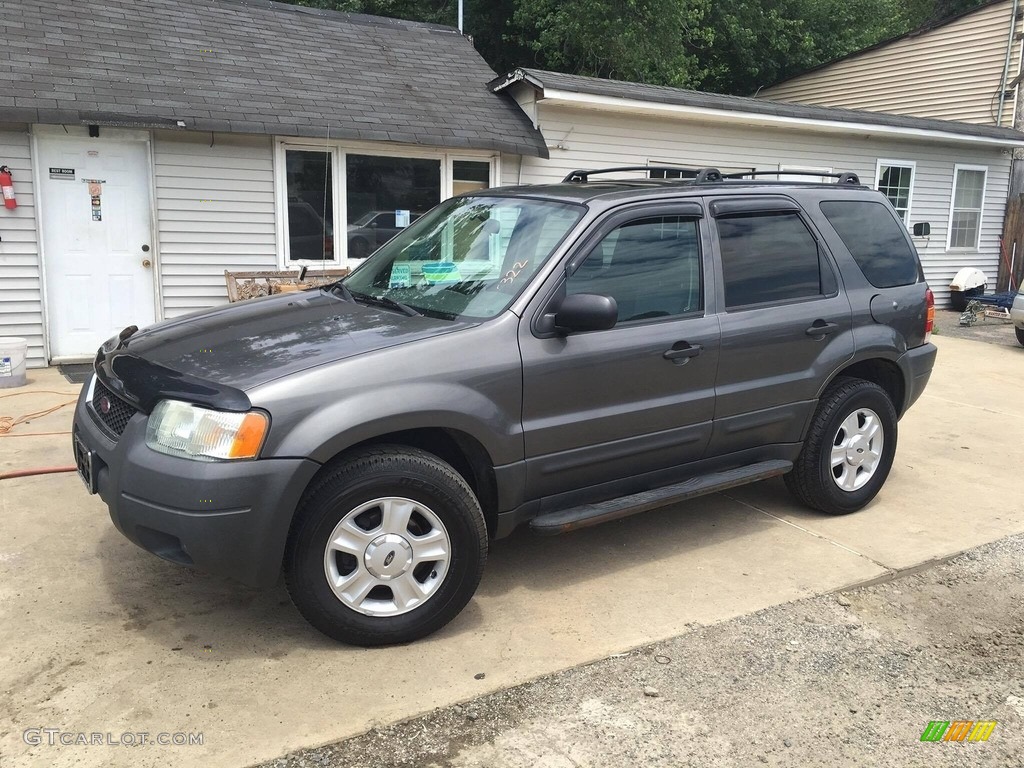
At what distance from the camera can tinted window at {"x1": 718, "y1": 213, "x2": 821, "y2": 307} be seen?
4285mm

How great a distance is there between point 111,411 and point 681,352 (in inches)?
99.8

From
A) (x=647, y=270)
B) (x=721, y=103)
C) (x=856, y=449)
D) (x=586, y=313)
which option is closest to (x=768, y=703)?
(x=586, y=313)

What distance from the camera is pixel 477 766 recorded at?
8.75 feet

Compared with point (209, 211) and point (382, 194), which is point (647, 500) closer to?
point (209, 211)

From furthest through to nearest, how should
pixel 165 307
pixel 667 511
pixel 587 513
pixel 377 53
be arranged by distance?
pixel 377 53 → pixel 165 307 → pixel 667 511 → pixel 587 513

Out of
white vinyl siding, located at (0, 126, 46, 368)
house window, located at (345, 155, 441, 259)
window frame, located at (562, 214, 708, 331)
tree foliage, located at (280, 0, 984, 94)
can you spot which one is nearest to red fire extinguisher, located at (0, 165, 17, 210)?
white vinyl siding, located at (0, 126, 46, 368)

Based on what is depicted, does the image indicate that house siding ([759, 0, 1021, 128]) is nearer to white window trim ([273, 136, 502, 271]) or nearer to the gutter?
the gutter

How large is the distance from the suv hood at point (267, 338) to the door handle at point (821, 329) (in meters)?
2.05

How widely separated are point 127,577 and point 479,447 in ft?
5.96

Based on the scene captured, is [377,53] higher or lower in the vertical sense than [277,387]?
higher

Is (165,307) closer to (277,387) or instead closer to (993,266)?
(277,387)

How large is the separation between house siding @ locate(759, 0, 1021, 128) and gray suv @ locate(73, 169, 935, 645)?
14066 mm

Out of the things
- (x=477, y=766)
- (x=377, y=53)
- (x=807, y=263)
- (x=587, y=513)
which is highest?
(x=377, y=53)

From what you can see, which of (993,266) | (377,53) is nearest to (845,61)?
(993,266)
